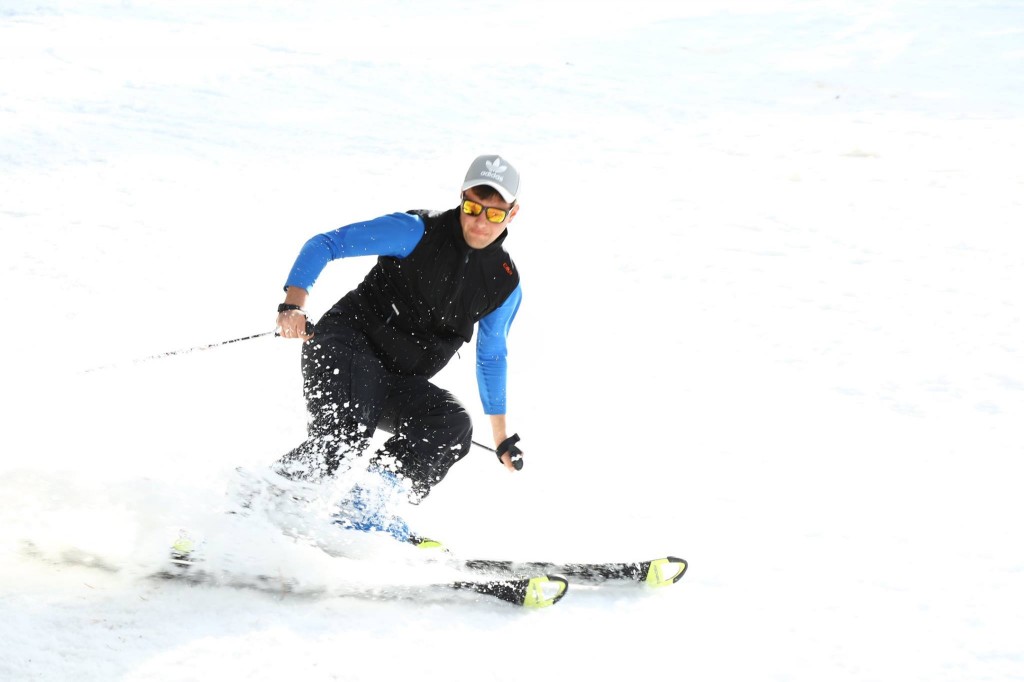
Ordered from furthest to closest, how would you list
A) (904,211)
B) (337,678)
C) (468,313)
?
(904,211)
(468,313)
(337,678)

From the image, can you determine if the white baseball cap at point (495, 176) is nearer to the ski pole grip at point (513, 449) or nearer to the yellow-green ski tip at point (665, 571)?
the ski pole grip at point (513, 449)

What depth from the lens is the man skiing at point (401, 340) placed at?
3.51m

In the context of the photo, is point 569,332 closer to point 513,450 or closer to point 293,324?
point 513,450

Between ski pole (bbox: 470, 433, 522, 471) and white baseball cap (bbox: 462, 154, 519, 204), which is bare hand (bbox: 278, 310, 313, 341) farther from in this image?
ski pole (bbox: 470, 433, 522, 471)

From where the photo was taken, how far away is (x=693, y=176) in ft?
29.4

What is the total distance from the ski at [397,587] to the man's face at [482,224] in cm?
128

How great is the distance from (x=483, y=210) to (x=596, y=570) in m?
1.43

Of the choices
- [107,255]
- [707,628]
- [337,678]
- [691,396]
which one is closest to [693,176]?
[691,396]

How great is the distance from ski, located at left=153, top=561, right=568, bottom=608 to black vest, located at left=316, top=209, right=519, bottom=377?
0.88 meters

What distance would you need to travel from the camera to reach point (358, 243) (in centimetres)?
348

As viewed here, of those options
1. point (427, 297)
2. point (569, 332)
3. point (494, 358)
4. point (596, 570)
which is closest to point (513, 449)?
point (494, 358)

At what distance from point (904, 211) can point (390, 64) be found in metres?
6.26

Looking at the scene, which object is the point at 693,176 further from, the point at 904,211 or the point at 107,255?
the point at 107,255

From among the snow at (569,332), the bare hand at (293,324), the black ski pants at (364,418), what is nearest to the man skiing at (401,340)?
the black ski pants at (364,418)
